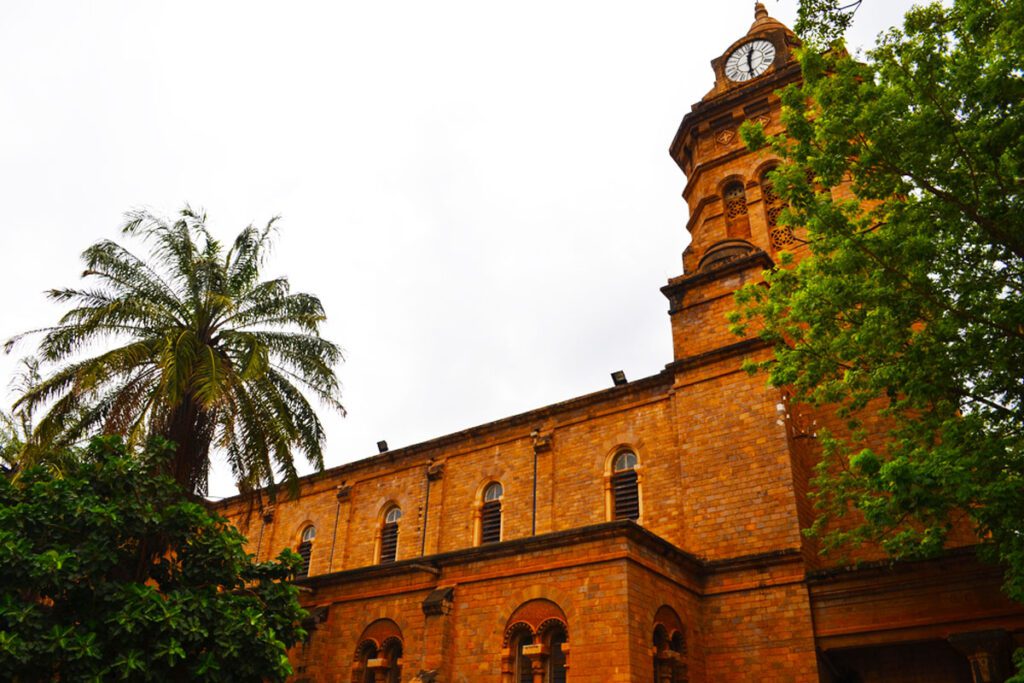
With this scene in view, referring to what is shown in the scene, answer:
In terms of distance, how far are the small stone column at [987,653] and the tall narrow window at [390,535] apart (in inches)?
645

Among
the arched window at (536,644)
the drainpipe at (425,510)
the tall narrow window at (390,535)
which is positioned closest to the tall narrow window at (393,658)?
the arched window at (536,644)

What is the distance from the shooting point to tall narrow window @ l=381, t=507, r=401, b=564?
2530 centimetres

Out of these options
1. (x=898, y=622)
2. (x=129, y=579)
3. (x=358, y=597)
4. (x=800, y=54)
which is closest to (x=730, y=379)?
(x=898, y=622)

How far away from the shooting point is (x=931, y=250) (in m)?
11.9

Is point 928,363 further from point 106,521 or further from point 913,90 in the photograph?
point 106,521

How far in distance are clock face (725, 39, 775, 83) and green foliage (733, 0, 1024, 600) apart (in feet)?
43.2

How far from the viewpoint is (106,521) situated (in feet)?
40.1

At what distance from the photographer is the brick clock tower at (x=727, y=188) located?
19984 mm

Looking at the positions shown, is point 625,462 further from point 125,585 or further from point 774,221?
point 125,585

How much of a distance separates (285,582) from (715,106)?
19.3 metres

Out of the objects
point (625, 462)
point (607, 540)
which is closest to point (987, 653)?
point (607, 540)

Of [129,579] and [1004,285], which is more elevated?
[1004,285]

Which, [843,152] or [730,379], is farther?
[730,379]

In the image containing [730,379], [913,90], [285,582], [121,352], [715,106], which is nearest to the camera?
[913,90]
